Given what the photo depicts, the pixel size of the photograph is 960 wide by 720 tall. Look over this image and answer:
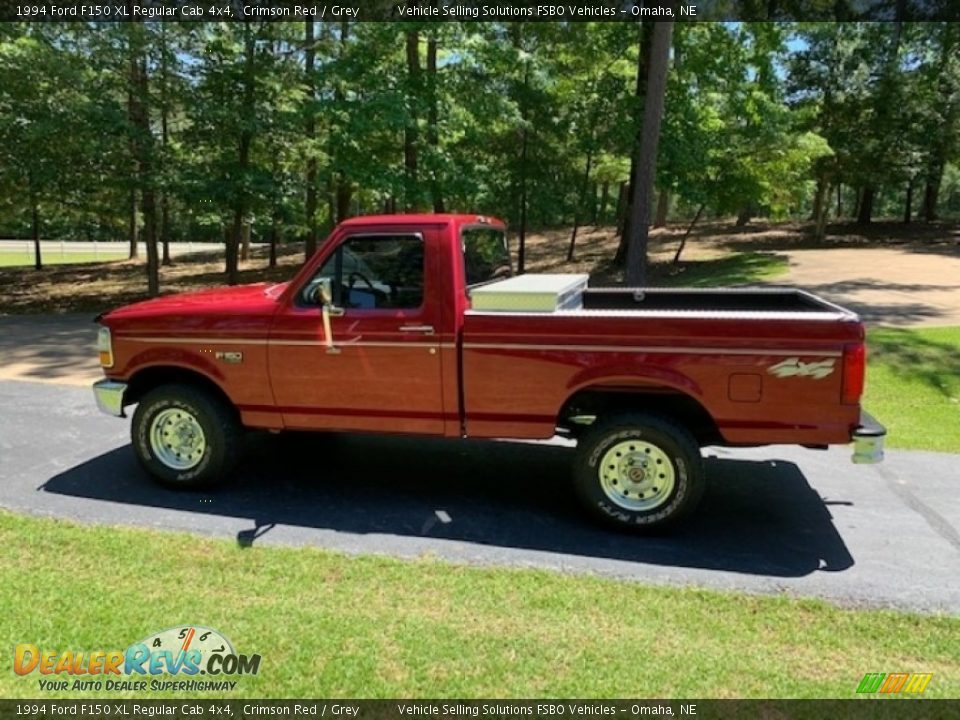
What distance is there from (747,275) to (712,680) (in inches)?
662

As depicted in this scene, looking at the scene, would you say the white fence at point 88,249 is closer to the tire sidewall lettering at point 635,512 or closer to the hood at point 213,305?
the hood at point 213,305

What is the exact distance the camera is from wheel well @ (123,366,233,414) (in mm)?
5160

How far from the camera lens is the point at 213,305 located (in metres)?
5.04

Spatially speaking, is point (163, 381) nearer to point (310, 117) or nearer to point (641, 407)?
point (641, 407)

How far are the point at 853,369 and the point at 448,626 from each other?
258 centimetres

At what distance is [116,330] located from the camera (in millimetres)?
5184

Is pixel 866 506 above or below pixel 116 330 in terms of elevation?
below

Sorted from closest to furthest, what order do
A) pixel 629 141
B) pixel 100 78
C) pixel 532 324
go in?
pixel 532 324
pixel 100 78
pixel 629 141

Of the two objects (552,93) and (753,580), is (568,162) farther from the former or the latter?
(753,580)

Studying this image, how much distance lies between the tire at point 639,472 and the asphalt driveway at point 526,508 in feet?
0.55

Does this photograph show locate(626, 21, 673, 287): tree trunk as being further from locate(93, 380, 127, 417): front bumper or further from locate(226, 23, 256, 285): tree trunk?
locate(93, 380, 127, 417): front bumper

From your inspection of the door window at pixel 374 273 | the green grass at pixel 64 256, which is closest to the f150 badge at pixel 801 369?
the door window at pixel 374 273

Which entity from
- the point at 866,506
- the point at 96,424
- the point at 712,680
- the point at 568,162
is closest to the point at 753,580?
the point at 712,680

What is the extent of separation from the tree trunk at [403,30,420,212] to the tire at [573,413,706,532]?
12.0 metres
